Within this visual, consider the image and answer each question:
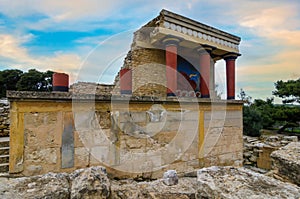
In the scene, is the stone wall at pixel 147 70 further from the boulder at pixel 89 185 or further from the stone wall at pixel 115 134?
the boulder at pixel 89 185

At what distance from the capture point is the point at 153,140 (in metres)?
2.44

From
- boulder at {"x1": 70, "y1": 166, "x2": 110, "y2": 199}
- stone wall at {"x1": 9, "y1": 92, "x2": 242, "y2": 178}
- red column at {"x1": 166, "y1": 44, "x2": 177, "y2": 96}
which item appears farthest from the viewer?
red column at {"x1": 166, "y1": 44, "x2": 177, "y2": 96}

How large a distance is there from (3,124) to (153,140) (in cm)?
332

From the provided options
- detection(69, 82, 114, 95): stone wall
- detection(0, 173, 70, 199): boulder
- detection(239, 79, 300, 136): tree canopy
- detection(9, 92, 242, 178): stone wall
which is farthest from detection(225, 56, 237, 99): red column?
detection(0, 173, 70, 199): boulder

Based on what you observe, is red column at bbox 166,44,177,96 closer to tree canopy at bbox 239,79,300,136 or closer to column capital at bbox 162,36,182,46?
column capital at bbox 162,36,182,46

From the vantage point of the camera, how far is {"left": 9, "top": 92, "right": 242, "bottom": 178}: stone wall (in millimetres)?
1793

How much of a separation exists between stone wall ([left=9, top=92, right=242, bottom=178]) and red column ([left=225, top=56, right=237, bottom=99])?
401 cm

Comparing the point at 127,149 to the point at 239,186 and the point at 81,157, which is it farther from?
the point at 239,186

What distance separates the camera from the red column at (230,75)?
676 centimetres

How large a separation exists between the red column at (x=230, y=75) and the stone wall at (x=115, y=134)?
4.01 metres

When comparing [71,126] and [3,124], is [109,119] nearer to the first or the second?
[71,126]

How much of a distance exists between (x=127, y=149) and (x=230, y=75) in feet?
19.5

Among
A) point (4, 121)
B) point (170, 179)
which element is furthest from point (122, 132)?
point (4, 121)

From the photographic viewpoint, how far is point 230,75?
698 cm
